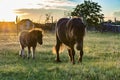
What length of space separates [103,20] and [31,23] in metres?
19.5

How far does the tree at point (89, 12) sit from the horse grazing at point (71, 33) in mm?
62419

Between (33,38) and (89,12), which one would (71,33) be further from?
(89,12)

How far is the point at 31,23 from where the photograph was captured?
68.0 metres

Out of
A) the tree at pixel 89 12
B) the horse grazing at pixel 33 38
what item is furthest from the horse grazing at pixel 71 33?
the tree at pixel 89 12

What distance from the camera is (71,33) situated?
47.8 ft

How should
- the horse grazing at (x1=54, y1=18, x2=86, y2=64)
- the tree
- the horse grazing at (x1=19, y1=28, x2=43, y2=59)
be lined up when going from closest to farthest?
the horse grazing at (x1=54, y1=18, x2=86, y2=64) → the horse grazing at (x1=19, y1=28, x2=43, y2=59) → the tree

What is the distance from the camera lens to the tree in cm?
7944

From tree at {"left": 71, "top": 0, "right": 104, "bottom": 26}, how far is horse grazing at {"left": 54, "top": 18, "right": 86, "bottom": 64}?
2457 inches

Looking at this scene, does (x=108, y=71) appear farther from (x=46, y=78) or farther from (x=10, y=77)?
(x=10, y=77)

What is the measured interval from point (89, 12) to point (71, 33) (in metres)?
67.7

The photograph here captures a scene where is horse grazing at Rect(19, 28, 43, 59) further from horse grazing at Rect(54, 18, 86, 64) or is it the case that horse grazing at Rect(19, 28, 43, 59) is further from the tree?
the tree

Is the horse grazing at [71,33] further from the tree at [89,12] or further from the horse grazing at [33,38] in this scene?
the tree at [89,12]

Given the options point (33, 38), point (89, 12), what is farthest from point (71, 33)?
point (89, 12)

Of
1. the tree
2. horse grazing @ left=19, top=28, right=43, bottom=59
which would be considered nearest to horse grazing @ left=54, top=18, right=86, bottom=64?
horse grazing @ left=19, top=28, right=43, bottom=59
